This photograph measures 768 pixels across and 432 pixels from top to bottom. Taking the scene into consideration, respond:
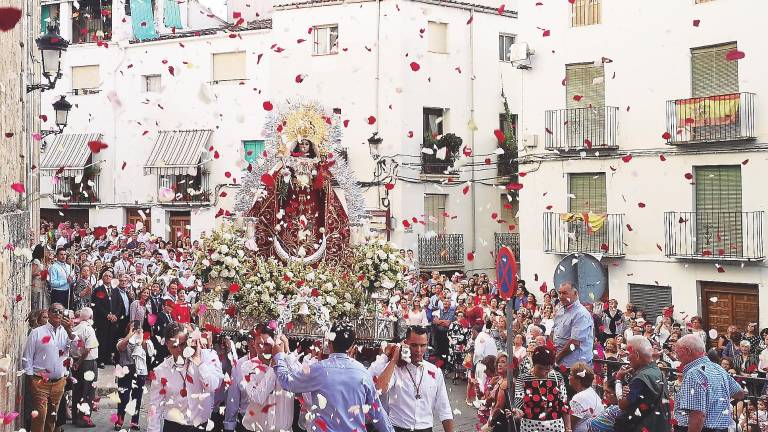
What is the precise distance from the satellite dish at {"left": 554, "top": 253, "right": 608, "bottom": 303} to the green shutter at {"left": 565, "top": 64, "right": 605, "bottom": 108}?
3.91 m

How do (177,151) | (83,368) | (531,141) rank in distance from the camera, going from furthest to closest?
1. (177,151)
2. (531,141)
3. (83,368)

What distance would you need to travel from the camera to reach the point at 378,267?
15523 millimetres

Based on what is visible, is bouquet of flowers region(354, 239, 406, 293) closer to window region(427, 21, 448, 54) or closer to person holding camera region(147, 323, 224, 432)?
person holding camera region(147, 323, 224, 432)

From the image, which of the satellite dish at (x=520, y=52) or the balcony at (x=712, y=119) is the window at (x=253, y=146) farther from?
the balcony at (x=712, y=119)

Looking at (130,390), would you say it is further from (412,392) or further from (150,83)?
(150,83)

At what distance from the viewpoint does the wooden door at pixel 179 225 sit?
3158 cm

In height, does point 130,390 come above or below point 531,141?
below

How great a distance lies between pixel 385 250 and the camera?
15.7 meters

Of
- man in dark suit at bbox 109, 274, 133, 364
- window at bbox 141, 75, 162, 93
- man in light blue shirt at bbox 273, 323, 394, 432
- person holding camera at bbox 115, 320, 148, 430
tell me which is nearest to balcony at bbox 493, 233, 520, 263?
window at bbox 141, 75, 162, 93

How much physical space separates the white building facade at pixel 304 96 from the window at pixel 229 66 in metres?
0.03

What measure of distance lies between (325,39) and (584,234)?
10.0 meters

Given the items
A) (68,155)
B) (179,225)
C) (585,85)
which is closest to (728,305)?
(585,85)

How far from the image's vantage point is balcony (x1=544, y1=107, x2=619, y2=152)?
21547 millimetres

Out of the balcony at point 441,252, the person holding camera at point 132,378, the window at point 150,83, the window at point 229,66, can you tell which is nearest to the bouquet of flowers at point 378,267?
the person holding camera at point 132,378
